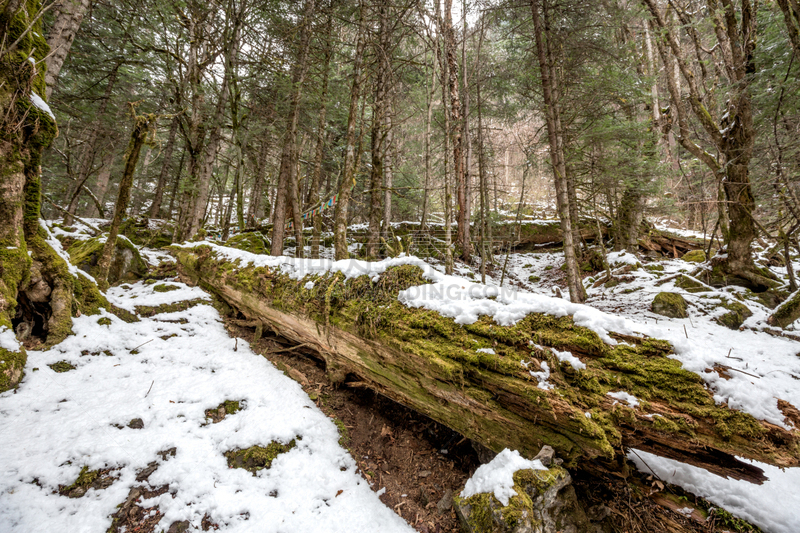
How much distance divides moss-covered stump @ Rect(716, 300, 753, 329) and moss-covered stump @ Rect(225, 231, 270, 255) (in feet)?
38.7

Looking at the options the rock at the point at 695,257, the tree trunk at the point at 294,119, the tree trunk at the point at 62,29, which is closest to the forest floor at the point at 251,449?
the tree trunk at the point at 62,29

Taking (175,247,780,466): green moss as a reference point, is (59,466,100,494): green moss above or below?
below

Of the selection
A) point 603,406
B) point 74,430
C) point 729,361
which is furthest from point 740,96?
point 74,430

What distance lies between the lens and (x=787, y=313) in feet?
15.9

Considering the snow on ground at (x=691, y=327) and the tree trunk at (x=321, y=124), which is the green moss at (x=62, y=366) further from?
the tree trunk at (x=321, y=124)

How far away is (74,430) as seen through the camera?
8.16 feet

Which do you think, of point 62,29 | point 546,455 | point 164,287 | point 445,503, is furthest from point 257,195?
Result: point 546,455

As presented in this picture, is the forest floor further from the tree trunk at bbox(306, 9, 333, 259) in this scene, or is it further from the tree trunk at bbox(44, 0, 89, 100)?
the tree trunk at bbox(306, 9, 333, 259)

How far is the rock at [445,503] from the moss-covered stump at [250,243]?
870cm

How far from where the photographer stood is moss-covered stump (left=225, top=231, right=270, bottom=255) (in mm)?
9227

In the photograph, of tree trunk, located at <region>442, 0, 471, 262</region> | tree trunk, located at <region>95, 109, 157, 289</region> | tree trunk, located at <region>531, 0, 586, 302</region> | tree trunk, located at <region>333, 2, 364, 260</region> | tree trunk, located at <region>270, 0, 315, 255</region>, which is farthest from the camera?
tree trunk, located at <region>442, 0, 471, 262</region>

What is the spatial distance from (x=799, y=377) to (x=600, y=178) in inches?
260

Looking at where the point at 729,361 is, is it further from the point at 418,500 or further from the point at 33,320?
the point at 33,320

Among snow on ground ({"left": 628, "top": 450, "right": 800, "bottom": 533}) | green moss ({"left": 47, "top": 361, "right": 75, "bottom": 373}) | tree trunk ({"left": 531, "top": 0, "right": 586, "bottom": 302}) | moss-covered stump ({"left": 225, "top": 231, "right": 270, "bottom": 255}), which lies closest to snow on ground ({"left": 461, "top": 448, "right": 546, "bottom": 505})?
snow on ground ({"left": 628, "top": 450, "right": 800, "bottom": 533})
